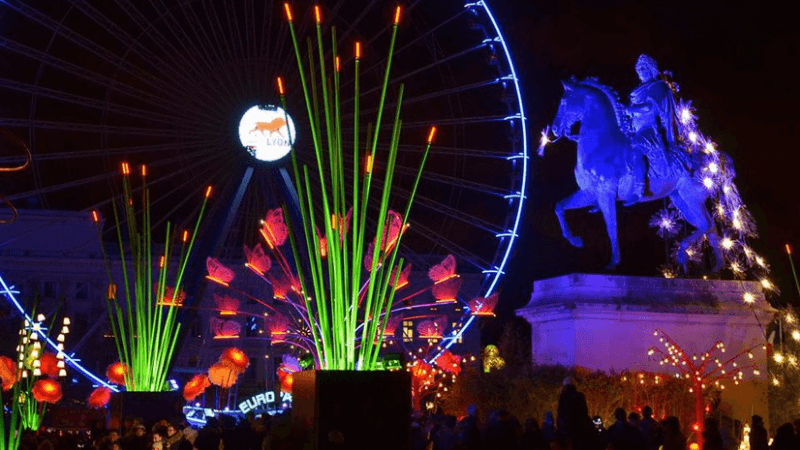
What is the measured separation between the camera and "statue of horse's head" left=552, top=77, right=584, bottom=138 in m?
22.5

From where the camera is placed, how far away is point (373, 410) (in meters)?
12.0

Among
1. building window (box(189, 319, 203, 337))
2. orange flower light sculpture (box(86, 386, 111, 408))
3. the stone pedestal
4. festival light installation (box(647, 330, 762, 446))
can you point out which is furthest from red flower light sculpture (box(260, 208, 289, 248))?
building window (box(189, 319, 203, 337))

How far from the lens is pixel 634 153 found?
73.3ft

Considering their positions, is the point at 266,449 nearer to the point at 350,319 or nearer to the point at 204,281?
the point at 350,319

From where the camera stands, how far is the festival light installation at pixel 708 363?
21.6 meters

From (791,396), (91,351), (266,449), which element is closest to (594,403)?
(791,396)

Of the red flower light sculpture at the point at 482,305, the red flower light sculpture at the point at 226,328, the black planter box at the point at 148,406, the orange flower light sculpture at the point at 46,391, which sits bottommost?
the black planter box at the point at 148,406

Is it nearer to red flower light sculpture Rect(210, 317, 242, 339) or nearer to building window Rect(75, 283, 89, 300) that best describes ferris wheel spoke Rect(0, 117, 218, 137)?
red flower light sculpture Rect(210, 317, 242, 339)

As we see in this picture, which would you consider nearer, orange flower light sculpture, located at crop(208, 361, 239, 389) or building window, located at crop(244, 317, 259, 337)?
orange flower light sculpture, located at crop(208, 361, 239, 389)

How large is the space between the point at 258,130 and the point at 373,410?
17846 millimetres

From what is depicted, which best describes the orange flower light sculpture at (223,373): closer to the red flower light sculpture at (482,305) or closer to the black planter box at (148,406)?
the red flower light sculpture at (482,305)

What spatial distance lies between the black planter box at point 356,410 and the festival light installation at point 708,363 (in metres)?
10.6

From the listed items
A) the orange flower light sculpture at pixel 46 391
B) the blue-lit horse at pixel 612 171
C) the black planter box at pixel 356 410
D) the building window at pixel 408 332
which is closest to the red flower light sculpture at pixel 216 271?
the building window at pixel 408 332

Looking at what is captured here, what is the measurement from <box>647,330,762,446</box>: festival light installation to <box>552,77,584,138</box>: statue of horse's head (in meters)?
4.20
